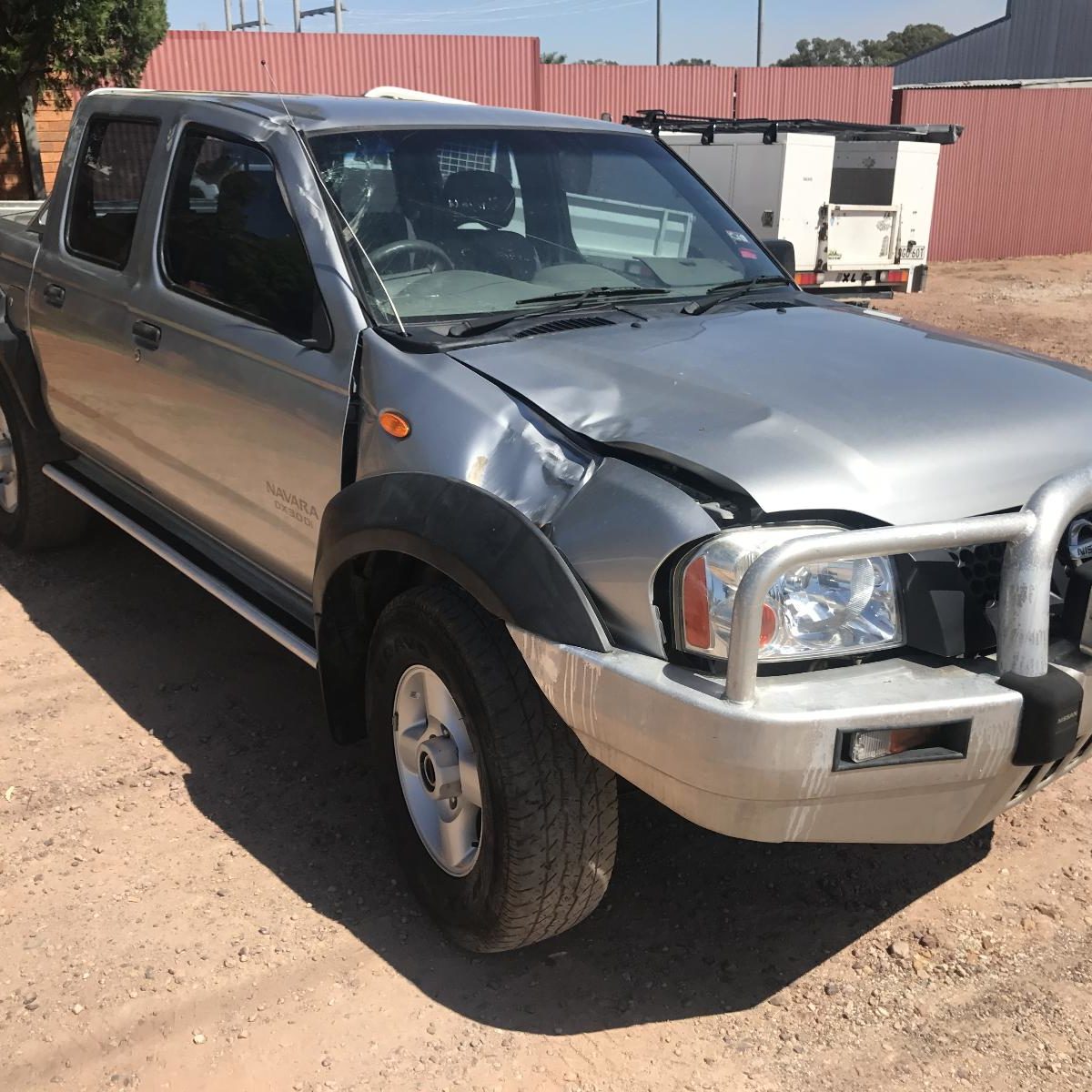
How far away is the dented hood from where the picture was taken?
7.55ft

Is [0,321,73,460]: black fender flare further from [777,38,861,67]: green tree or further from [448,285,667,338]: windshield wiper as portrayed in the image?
[777,38,861,67]: green tree

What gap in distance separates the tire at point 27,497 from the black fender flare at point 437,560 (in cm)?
261

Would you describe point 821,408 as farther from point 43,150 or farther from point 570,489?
point 43,150

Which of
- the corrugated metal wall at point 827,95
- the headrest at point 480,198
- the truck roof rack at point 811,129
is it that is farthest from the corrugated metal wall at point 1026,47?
the headrest at point 480,198

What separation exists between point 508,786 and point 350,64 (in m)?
16.9

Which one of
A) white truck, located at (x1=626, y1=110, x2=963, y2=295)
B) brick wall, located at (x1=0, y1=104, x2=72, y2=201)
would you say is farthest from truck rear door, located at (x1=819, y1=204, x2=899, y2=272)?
brick wall, located at (x1=0, y1=104, x2=72, y2=201)

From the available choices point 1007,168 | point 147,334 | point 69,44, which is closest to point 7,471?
point 147,334

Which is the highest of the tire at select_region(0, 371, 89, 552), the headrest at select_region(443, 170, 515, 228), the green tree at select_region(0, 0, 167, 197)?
the green tree at select_region(0, 0, 167, 197)

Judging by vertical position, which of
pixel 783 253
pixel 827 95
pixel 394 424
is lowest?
pixel 394 424

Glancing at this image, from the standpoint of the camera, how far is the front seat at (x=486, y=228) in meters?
3.32

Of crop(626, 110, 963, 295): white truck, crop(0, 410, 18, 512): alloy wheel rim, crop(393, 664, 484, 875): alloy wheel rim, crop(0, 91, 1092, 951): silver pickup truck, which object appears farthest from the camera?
crop(626, 110, 963, 295): white truck

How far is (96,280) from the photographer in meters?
4.19

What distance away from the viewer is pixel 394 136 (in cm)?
339

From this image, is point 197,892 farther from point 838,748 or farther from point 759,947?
point 838,748
